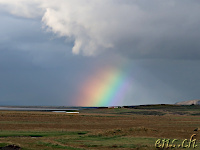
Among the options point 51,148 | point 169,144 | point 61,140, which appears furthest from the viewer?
point 61,140

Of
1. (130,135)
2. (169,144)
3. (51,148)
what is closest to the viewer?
(51,148)

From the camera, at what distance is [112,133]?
150 feet

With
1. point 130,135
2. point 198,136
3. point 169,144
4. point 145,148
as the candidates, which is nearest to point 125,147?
point 145,148

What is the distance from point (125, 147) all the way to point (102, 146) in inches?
90.8

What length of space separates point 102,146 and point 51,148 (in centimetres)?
510

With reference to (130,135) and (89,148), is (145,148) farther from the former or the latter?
(130,135)

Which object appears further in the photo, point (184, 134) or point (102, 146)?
point (184, 134)

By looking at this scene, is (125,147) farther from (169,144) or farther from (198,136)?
(198,136)

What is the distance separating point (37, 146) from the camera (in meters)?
34.2

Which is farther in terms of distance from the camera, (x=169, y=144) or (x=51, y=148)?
(x=169, y=144)

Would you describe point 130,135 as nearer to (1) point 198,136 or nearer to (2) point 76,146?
(1) point 198,136

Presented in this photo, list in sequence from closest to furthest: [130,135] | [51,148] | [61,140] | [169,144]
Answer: [51,148] → [169,144] → [61,140] → [130,135]

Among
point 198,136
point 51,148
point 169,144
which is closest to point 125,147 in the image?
point 169,144

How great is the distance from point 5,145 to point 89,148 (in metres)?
7.96
